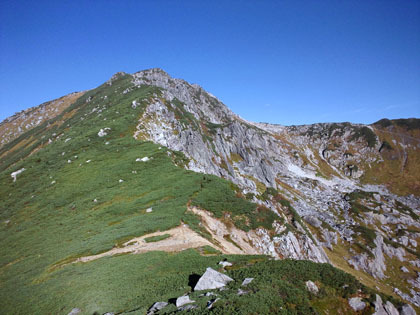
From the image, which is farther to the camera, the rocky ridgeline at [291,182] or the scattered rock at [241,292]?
the rocky ridgeline at [291,182]

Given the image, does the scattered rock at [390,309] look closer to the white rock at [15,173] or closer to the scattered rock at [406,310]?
the scattered rock at [406,310]

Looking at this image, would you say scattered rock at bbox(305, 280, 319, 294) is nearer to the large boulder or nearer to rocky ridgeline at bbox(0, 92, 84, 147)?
the large boulder

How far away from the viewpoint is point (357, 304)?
13953mm

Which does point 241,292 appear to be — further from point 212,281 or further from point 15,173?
point 15,173

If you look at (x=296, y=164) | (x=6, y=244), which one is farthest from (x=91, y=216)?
(x=296, y=164)

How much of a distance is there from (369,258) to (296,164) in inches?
4580

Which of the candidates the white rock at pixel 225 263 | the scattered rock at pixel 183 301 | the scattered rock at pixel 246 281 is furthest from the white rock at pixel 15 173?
the scattered rock at pixel 246 281

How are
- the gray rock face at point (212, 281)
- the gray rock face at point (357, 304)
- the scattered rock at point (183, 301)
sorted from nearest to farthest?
the scattered rock at point (183, 301), the gray rock face at point (357, 304), the gray rock face at point (212, 281)

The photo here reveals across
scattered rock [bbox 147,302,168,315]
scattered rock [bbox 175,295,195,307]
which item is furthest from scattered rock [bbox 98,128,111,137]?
scattered rock [bbox 175,295,195,307]

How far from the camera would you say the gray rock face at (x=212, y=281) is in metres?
14.9

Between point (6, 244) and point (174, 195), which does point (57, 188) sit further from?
point (174, 195)

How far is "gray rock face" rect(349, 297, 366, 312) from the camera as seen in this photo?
45.3ft

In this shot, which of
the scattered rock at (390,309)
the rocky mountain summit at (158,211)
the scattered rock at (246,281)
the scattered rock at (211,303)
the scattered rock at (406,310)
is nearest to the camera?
the scattered rock at (211,303)

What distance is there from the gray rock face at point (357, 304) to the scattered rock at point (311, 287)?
2.19 m
